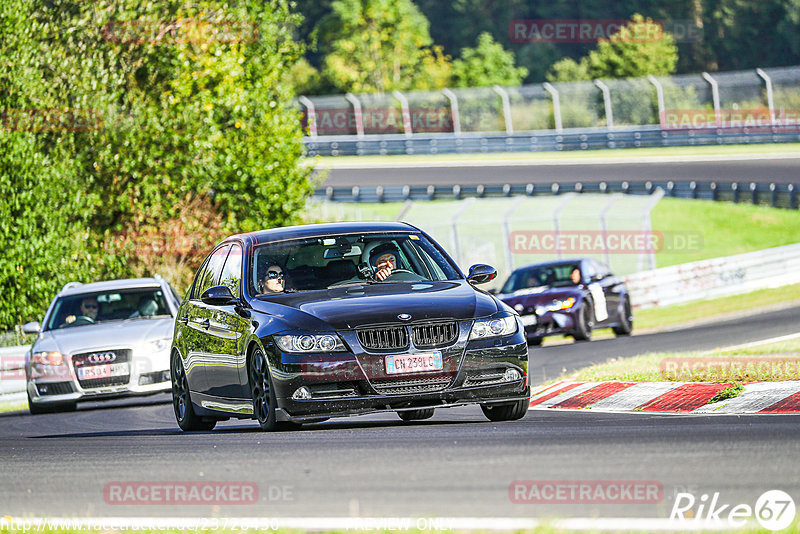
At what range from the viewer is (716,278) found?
3159cm

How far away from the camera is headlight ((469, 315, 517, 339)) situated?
974 cm

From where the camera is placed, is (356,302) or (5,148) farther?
(5,148)

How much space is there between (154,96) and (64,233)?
4025 millimetres

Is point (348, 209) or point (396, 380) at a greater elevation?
point (396, 380)

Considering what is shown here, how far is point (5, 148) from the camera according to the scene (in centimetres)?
2347

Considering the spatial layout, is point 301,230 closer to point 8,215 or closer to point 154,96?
point 8,215

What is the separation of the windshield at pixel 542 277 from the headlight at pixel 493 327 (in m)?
13.8

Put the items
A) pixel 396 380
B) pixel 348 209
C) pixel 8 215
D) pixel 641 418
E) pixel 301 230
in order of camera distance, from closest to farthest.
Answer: pixel 396 380
pixel 641 418
pixel 301 230
pixel 8 215
pixel 348 209

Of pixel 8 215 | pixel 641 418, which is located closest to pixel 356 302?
pixel 641 418

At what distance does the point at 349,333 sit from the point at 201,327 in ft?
7.85

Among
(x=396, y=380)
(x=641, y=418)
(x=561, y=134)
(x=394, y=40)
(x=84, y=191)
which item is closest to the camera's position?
(x=396, y=380)

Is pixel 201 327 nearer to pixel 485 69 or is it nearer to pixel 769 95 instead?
pixel 769 95

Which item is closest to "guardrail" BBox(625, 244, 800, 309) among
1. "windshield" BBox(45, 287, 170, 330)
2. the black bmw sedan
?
"windshield" BBox(45, 287, 170, 330)

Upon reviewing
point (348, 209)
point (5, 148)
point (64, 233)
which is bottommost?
point (348, 209)
